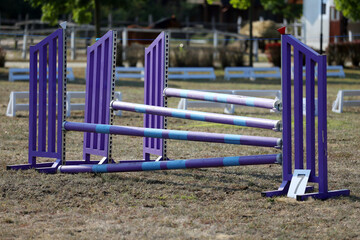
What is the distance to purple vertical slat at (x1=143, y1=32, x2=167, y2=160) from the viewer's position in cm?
775

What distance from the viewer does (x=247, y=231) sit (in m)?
5.04

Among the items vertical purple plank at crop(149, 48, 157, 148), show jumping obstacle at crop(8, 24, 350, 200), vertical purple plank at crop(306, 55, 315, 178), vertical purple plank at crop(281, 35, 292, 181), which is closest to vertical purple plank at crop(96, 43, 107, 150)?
show jumping obstacle at crop(8, 24, 350, 200)

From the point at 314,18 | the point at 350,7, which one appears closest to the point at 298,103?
the point at 350,7

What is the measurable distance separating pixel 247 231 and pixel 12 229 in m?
1.71

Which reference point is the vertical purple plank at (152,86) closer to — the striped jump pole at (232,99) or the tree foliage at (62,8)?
the striped jump pole at (232,99)

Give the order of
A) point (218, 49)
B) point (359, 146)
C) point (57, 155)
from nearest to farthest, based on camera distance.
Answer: point (57, 155) → point (359, 146) → point (218, 49)

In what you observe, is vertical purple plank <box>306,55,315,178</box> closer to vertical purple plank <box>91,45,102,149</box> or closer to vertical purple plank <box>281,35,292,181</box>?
vertical purple plank <box>281,35,292,181</box>

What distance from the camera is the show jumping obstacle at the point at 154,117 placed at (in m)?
6.17

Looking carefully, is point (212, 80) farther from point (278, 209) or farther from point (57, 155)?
point (278, 209)

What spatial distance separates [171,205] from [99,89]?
7.21 ft

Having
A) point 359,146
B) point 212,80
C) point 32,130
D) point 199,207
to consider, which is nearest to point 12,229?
point 199,207

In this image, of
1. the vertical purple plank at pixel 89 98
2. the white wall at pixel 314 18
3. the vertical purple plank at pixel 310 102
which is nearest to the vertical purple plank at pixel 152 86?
the vertical purple plank at pixel 89 98

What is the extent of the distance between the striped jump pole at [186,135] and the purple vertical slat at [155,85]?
0.96m

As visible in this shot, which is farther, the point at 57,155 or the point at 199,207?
the point at 57,155
